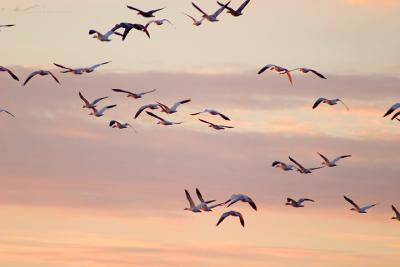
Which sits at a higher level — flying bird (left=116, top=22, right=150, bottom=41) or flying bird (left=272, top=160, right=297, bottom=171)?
flying bird (left=116, top=22, right=150, bottom=41)

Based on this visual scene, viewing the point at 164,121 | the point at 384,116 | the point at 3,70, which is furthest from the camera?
the point at 164,121

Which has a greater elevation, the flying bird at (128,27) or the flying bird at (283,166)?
Answer: the flying bird at (128,27)

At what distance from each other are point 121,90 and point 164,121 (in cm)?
496

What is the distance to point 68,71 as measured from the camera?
126125 millimetres

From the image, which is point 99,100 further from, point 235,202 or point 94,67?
point 235,202

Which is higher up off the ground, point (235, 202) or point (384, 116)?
point (384, 116)

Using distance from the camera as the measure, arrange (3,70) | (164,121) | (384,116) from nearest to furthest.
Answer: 1. (384,116)
2. (3,70)
3. (164,121)

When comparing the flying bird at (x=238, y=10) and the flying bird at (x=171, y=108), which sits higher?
the flying bird at (x=238, y=10)

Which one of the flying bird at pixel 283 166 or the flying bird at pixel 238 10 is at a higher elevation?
the flying bird at pixel 238 10

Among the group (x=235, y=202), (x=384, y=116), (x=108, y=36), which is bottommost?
(x=235, y=202)

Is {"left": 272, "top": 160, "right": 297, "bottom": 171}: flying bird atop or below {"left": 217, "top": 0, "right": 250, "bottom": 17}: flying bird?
below

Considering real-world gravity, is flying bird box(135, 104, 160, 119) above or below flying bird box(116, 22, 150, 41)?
below

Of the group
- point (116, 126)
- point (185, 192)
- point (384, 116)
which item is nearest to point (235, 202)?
point (185, 192)

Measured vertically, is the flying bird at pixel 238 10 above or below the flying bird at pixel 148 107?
above
